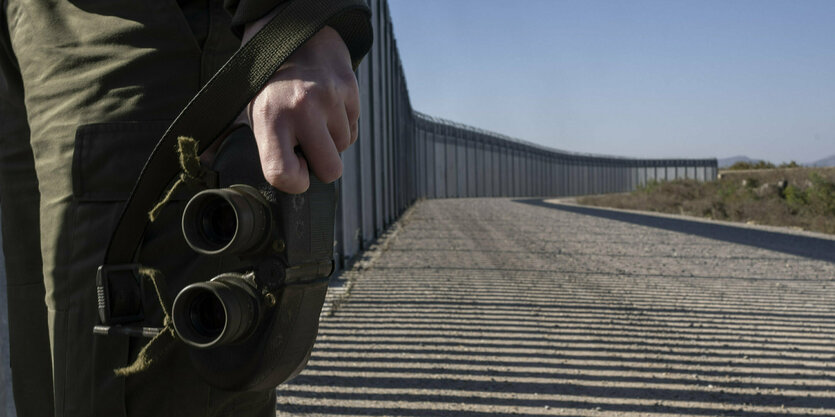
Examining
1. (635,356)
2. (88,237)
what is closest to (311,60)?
(88,237)

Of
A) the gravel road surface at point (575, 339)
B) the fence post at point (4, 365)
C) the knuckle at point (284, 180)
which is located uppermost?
the knuckle at point (284, 180)

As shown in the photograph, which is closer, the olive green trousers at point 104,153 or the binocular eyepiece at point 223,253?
the binocular eyepiece at point 223,253

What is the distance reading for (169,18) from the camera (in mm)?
1068

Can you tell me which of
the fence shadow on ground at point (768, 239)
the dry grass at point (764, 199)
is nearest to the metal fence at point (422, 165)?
the fence shadow on ground at point (768, 239)

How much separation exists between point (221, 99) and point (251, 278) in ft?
0.91

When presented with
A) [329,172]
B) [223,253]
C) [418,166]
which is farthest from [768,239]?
[418,166]

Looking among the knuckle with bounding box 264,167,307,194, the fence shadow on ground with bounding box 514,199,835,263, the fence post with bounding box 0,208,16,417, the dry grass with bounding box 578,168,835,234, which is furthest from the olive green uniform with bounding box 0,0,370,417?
the dry grass with bounding box 578,168,835,234

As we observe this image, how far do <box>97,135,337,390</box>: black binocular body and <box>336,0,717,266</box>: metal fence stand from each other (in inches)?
242

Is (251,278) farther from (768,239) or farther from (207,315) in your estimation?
(768,239)

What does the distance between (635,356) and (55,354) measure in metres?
3.23

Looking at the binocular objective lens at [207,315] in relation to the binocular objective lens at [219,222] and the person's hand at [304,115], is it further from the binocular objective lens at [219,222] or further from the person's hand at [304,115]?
the person's hand at [304,115]

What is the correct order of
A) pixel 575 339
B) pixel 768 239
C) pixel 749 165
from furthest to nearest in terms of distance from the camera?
pixel 749 165
pixel 768 239
pixel 575 339

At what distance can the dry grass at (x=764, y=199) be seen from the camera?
15562mm

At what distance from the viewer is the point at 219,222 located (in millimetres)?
966
